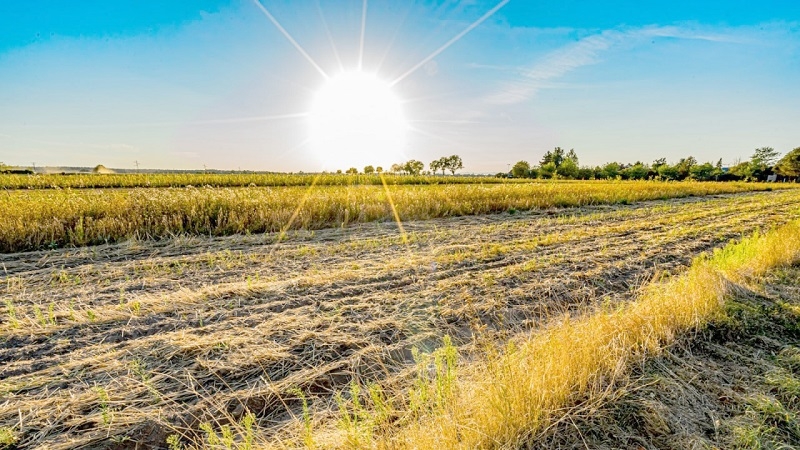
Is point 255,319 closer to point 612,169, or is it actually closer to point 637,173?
point 637,173

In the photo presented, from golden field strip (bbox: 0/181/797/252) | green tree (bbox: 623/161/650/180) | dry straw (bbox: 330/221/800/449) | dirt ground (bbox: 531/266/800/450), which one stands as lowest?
dirt ground (bbox: 531/266/800/450)

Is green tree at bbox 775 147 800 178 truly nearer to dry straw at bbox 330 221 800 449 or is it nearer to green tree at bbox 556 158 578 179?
green tree at bbox 556 158 578 179

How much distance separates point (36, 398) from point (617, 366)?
12.7ft

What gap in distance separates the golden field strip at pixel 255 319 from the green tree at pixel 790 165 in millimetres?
84730

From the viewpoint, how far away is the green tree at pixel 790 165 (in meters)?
61.0

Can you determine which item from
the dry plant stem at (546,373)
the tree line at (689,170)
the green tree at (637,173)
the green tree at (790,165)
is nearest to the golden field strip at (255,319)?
the dry plant stem at (546,373)

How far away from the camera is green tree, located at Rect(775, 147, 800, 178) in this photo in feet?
200

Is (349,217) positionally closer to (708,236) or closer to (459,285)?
(459,285)

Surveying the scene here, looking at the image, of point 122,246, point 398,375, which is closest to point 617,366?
point 398,375

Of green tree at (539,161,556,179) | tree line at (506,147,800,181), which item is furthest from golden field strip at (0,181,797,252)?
green tree at (539,161,556,179)

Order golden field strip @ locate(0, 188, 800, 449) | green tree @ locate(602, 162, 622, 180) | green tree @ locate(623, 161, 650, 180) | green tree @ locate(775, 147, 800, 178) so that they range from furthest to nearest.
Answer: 1. green tree @ locate(602, 162, 622, 180)
2. green tree @ locate(623, 161, 650, 180)
3. green tree @ locate(775, 147, 800, 178)
4. golden field strip @ locate(0, 188, 800, 449)

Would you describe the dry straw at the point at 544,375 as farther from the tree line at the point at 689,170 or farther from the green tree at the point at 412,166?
the green tree at the point at 412,166

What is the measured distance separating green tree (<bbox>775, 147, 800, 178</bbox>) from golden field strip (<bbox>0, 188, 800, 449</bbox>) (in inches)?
3336

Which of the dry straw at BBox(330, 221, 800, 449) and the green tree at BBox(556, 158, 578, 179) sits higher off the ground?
the green tree at BBox(556, 158, 578, 179)
